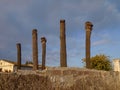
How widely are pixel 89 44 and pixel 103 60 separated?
680 inches

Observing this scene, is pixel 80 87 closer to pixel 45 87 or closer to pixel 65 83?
pixel 65 83

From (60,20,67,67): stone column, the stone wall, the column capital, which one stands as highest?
the column capital

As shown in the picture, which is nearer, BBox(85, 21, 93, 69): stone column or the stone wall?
the stone wall

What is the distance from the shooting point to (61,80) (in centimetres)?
1908

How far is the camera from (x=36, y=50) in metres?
33.8

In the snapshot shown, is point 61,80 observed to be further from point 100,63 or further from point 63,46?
point 100,63

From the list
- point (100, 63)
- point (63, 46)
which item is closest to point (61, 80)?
point (63, 46)

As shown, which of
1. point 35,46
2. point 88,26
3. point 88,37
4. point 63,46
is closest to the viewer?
point 63,46

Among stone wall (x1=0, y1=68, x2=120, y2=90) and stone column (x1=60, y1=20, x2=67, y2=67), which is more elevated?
stone column (x1=60, y1=20, x2=67, y2=67)

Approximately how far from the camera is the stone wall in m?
16.1

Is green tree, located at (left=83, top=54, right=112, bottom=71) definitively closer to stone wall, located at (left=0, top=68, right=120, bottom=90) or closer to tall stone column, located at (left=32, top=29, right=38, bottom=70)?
tall stone column, located at (left=32, top=29, right=38, bottom=70)

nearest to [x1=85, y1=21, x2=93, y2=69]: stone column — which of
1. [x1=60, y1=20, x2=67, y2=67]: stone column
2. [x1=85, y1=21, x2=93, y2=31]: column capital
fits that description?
[x1=85, y1=21, x2=93, y2=31]: column capital

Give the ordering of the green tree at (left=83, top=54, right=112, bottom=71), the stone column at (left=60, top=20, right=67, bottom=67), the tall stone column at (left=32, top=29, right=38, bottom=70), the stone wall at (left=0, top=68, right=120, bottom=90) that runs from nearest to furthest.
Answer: the stone wall at (left=0, top=68, right=120, bottom=90) < the stone column at (left=60, top=20, right=67, bottom=67) < the tall stone column at (left=32, top=29, right=38, bottom=70) < the green tree at (left=83, top=54, right=112, bottom=71)

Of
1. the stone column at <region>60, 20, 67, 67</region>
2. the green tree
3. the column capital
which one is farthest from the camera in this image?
the green tree
